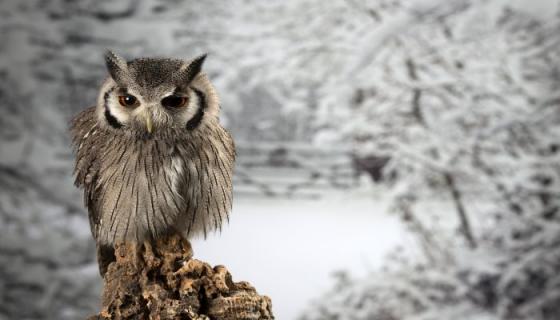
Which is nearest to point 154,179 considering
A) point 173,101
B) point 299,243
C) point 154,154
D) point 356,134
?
point 154,154

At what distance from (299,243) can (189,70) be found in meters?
1.29

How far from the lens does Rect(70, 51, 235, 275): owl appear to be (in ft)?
4.22

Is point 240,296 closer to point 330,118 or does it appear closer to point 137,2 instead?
point 330,118

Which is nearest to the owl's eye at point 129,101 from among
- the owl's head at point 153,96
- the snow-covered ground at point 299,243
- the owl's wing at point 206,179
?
the owl's head at point 153,96

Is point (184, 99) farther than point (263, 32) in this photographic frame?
No

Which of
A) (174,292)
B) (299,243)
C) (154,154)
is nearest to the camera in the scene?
(174,292)

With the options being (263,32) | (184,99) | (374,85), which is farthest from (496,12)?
(184,99)

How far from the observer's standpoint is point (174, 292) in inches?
49.1

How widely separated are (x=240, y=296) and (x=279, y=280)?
1.24 metres

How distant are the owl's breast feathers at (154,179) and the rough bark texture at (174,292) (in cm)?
10

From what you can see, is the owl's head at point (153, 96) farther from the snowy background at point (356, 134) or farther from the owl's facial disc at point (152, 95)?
the snowy background at point (356, 134)

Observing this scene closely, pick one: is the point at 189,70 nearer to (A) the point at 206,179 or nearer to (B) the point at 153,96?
(B) the point at 153,96

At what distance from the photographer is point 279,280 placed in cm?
244

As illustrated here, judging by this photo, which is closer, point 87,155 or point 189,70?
point 189,70
